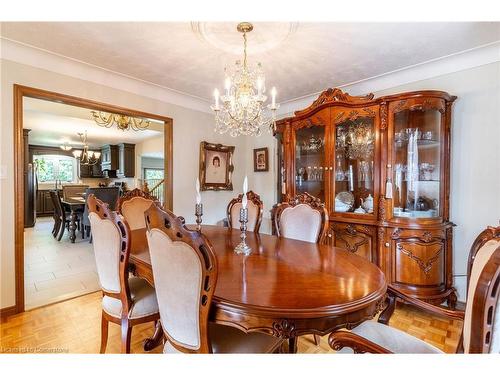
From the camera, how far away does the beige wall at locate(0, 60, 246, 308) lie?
2.13 m

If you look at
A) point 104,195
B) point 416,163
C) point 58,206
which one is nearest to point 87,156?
point 58,206

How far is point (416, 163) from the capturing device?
2.40 meters

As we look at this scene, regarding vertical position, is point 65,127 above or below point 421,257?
above

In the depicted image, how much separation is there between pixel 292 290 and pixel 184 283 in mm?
430

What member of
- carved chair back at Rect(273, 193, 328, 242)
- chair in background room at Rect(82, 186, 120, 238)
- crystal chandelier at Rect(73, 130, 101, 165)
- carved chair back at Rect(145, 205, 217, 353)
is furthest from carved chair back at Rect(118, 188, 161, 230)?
crystal chandelier at Rect(73, 130, 101, 165)

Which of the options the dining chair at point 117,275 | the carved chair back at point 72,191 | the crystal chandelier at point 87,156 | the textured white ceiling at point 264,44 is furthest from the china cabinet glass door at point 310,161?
the crystal chandelier at point 87,156

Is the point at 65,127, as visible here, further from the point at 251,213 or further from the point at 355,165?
the point at 355,165

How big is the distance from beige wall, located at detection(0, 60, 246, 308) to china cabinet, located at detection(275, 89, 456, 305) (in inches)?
63.4

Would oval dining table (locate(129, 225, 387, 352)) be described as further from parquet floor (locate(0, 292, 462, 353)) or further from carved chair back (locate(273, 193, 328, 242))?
parquet floor (locate(0, 292, 462, 353))

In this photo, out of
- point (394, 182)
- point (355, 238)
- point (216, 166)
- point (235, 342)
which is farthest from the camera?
point (216, 166)

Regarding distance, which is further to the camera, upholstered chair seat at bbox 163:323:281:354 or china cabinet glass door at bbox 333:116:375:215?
china cabinet glass door at bbox 333:116:375:215
